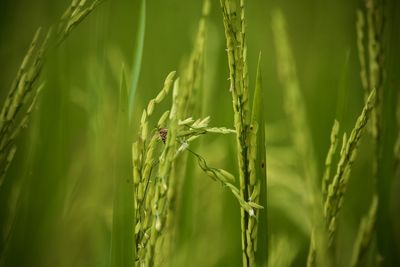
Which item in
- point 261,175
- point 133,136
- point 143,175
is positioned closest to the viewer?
point 143,175

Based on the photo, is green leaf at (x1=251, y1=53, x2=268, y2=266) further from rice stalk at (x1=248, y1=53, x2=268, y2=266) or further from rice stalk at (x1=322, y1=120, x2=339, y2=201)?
rice stalk at (x1=322, y1=120, x2=339, y2=201)

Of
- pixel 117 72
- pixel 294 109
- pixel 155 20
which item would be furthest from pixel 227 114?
pixel 155 20

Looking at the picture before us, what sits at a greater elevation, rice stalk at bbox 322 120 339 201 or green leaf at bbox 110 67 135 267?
rice stalk at bbox 322 120 339 201

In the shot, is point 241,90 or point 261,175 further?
point 261,175

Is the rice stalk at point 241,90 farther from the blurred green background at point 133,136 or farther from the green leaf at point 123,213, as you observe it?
the blurred green background at point 133,136

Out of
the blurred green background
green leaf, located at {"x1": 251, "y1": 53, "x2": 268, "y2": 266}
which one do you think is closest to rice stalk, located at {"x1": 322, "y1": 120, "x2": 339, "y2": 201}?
green leaf, located at {"x1": 251, "y1": 53, "x2": 268, "y2": 266}

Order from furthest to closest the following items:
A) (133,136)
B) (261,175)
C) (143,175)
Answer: (133,136)
(261,175)
(143,175)

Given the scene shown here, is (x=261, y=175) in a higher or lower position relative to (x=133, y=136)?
lower

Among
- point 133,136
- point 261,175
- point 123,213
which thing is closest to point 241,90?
point 261,175

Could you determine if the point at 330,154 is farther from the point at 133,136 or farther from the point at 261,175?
the point at 133,136
